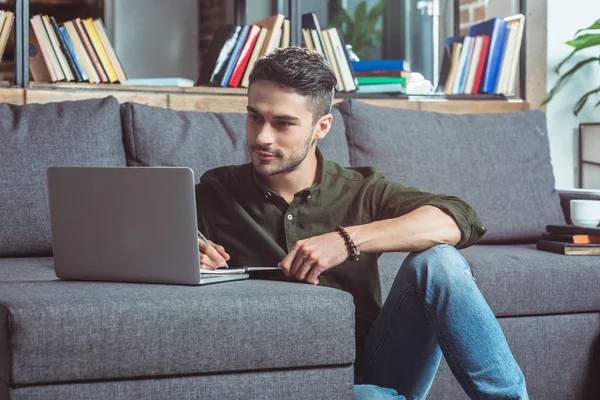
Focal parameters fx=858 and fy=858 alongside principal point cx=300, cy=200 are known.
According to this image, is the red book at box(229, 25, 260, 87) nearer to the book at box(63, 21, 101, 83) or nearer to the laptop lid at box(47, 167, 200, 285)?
the book at box(63, 21, 101, 83)

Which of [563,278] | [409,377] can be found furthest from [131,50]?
[409,377]

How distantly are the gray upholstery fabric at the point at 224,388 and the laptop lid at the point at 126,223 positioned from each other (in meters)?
0.19

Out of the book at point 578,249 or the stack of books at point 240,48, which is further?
the stack of books at point 240,48

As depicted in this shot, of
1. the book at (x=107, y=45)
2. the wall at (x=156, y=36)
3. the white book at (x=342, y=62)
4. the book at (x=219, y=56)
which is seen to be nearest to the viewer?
the book at (x=107, y=45)

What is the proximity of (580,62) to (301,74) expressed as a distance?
248 cm

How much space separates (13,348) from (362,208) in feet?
2.57

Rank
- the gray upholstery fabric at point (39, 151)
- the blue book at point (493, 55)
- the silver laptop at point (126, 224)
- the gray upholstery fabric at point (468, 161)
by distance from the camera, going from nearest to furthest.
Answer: the silver laptop at point (126, 224) < the gray upholstery fabric at point (39, 151) < the gray upholstery fabric at point (468, 161) < the blue book at point (493, 55)

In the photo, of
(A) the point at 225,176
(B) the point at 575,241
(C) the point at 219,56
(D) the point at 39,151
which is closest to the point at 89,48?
(C) the point at 219,56

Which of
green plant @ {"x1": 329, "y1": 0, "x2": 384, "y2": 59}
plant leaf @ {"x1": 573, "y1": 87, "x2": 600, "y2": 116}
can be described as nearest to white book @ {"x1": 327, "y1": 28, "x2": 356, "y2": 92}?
plant leaf @ {"x1": 573, "y1": 87, "x2": 600, "y2": 116}

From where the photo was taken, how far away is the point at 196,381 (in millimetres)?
1509

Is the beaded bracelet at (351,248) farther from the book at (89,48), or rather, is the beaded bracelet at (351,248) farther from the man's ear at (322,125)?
the book at (89,48)

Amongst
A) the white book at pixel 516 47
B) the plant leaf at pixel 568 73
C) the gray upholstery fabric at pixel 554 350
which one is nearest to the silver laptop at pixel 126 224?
the gray upholstery fabric at pixel 554 350

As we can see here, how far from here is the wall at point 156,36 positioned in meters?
5.20

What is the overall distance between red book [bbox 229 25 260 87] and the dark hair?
1.29 meters
